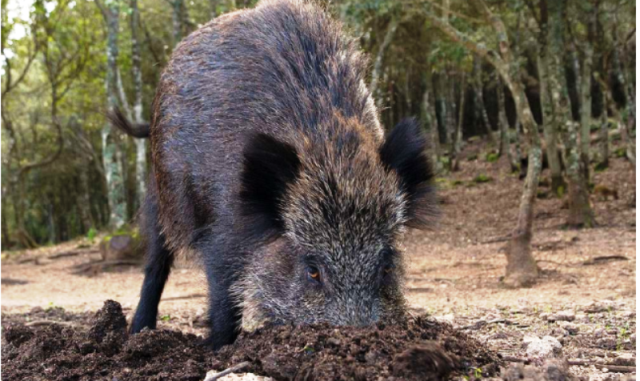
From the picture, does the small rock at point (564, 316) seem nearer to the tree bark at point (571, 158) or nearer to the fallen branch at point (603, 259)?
the fallen branch at point (603, 259)

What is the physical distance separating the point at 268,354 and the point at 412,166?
139 centimetres

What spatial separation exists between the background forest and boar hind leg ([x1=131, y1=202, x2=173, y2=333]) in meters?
1.68

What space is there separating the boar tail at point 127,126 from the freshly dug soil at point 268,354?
2142mm

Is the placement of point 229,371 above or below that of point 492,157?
below

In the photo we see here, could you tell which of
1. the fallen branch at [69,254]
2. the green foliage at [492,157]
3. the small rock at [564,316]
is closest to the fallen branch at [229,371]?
the small rock at [564,316]

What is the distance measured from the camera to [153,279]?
5805 mm

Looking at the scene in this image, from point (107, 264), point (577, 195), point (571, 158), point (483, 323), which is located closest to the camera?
point (483, 323)

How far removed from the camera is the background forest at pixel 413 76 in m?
14.7

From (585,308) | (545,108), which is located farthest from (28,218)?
(585,308)

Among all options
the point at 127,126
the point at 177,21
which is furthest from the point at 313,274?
the point at 177,21

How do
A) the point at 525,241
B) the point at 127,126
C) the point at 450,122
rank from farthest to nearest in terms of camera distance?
the point at 450,122, the point at 525,241, the point at 127,126

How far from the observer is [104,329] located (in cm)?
460

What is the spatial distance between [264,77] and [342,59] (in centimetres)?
52

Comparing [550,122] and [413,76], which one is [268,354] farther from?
[413,76]
